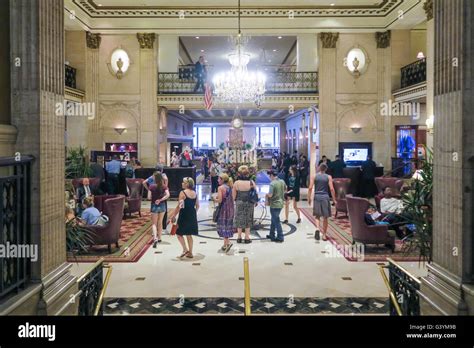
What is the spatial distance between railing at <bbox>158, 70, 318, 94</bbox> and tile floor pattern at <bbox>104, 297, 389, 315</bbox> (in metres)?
13.1

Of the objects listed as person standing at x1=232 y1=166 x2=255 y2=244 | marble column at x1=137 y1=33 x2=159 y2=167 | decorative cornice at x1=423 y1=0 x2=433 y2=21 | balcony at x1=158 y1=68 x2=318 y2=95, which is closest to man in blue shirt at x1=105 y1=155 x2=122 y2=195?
marble column at x1=137 y1=33 x2=159 y2=167

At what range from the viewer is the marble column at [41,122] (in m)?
3.18

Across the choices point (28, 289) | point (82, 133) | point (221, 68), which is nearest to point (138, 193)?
point (82, 133)

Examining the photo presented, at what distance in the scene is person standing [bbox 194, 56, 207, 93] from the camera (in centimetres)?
1713

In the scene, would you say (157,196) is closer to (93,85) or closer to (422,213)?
(422,213)

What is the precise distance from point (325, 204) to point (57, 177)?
6415mm

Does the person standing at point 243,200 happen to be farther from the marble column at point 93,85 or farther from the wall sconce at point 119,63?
the wall sconce at point 119,63

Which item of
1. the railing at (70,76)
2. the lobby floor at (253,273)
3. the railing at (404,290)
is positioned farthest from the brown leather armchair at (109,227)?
the railing at (70,76)

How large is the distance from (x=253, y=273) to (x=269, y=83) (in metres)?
12.4

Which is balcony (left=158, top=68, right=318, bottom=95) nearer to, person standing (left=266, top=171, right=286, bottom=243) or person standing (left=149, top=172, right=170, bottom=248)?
person standing (left=266, top=171, right=286, bottom=243)

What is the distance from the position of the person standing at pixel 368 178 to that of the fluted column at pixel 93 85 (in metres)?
10.3
